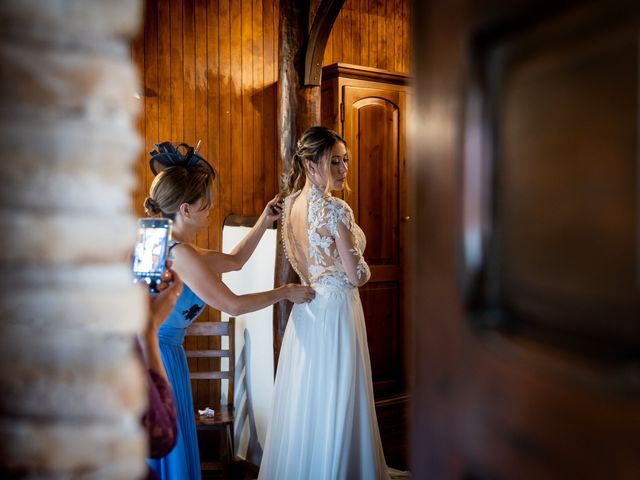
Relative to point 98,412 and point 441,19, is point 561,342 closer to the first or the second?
point 441,19

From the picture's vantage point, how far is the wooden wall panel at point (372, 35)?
5.16 m

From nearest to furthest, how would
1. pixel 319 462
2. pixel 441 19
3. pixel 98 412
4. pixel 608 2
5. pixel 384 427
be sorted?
pixel 608 2
pixel 441 19
pixel 98 412
pixel 319 462
pixel 384 427

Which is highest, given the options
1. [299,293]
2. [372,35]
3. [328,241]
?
[372,35]

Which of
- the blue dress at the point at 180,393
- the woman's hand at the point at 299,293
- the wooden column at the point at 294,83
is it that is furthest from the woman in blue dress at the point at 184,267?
the wooden column at the point at 294,83

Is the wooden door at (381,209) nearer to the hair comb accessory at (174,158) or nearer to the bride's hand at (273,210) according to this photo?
the bride's hand at (273,210)

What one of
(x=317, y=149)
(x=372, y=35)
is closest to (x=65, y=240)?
(x=317, y=149)

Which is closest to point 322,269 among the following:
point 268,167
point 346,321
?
point 346,321

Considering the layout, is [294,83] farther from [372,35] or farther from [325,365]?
[325,365]

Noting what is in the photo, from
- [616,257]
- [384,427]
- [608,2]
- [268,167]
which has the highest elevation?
[268,167]

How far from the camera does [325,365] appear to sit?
3.29 metres

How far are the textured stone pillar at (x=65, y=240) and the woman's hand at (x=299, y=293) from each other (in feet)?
8.34

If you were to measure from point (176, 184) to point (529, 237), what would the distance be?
214 centimetres

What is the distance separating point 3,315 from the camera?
28.1 inches

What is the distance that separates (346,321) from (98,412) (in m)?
2.62
